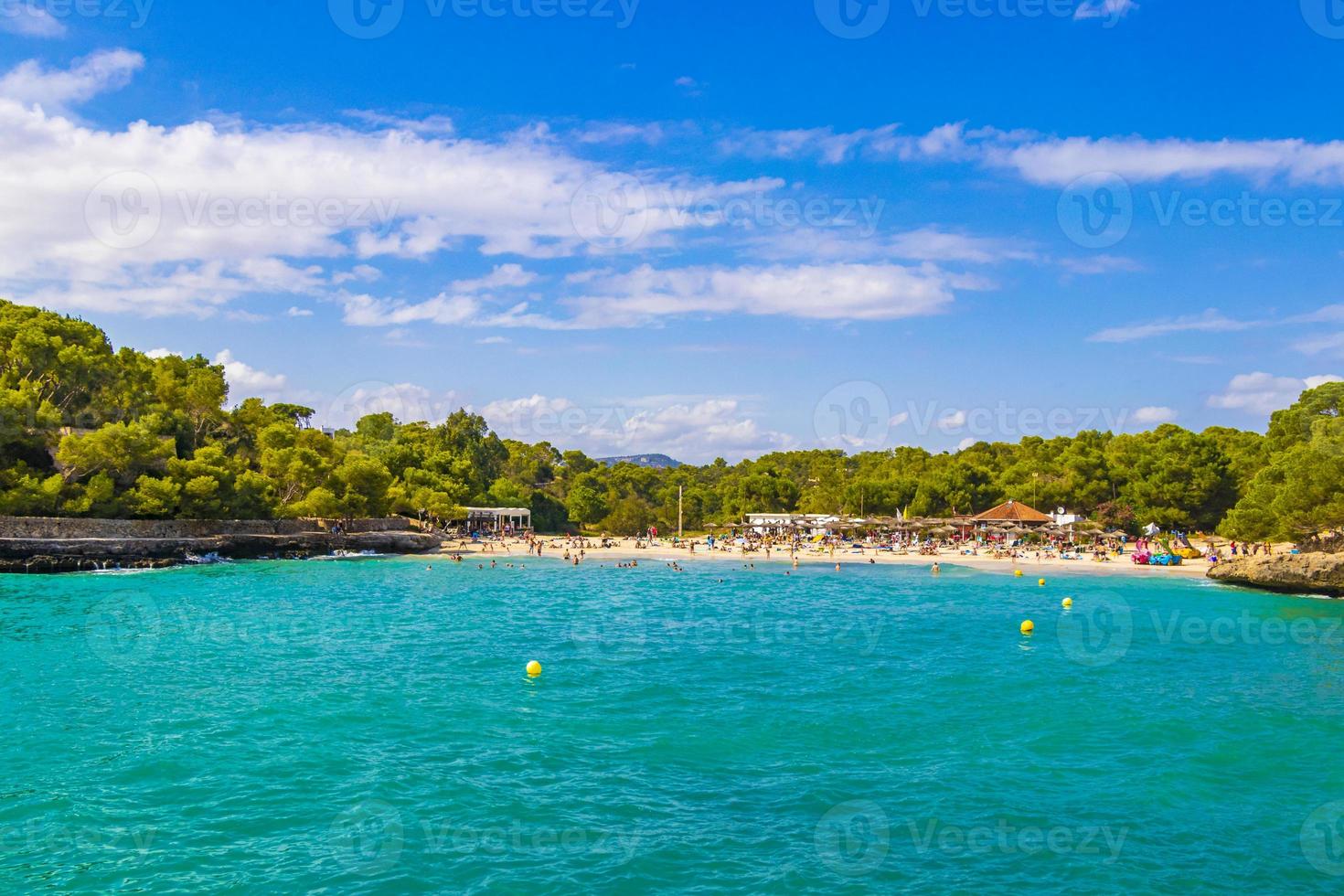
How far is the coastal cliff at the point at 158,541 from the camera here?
4847 cm

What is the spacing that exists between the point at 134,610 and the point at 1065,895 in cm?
3570

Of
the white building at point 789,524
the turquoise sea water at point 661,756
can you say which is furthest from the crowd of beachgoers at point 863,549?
the turquoise sea water at point 661,756

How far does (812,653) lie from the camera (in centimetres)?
2866

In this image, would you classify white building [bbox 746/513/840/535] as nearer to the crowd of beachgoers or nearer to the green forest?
the crowd of beachgoers

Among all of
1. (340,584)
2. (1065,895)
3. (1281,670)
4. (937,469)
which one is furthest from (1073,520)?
(1065,895)

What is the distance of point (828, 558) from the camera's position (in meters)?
69.3

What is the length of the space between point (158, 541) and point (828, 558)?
152 feet

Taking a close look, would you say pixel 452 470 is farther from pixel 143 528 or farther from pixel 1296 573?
pixel 1296 573

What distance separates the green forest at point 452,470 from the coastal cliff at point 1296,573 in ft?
7.29

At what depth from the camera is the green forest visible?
51.2 meters

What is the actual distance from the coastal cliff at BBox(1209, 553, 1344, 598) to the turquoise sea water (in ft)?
45.1

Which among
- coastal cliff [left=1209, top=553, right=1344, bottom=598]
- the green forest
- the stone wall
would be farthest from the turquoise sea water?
the green forest

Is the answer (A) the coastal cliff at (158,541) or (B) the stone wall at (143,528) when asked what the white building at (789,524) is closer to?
(A) the coastal cliff at (158,541)

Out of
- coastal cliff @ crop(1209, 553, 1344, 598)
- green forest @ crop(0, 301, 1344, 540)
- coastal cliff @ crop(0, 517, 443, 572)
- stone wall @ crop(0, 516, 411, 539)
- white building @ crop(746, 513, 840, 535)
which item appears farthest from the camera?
white building @ crop(746, 513, 840, 535)
